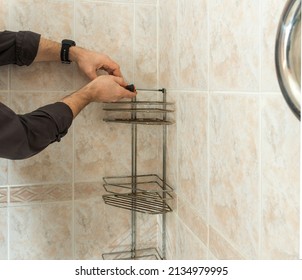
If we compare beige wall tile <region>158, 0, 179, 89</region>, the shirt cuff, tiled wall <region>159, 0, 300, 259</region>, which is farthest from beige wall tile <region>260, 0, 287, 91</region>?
the shirt cuff

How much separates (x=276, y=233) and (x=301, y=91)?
1.02 feet

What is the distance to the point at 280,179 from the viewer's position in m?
0.65

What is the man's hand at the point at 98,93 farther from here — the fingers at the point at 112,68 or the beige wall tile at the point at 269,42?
the beige wall tile at the point at 269,42

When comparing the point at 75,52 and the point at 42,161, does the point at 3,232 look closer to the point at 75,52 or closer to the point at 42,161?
the point at 42,161

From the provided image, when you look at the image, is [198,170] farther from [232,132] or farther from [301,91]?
[301,91]

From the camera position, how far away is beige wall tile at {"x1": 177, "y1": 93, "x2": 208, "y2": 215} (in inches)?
38.6

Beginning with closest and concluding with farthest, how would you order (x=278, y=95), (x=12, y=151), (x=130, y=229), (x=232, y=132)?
(x=278, y=95) → (x=232, y=132) → (x=12, y=151) → (x=130, y=229)

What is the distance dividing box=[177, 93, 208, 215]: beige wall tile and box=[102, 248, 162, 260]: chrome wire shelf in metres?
0.37

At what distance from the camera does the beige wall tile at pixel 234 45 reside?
2.37 feet

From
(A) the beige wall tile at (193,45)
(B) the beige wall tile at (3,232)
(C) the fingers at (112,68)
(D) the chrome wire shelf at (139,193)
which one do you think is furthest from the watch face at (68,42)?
(B) the beige wall tile at (3,232)

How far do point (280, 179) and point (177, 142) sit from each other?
57cm

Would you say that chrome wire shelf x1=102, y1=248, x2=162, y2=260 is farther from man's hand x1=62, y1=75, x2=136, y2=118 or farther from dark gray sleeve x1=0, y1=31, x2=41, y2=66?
dark gray sleeve x1=0, y1=31, x2=41, y2=66

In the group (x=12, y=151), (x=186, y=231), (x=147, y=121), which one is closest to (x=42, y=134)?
(x=12, y=151)
